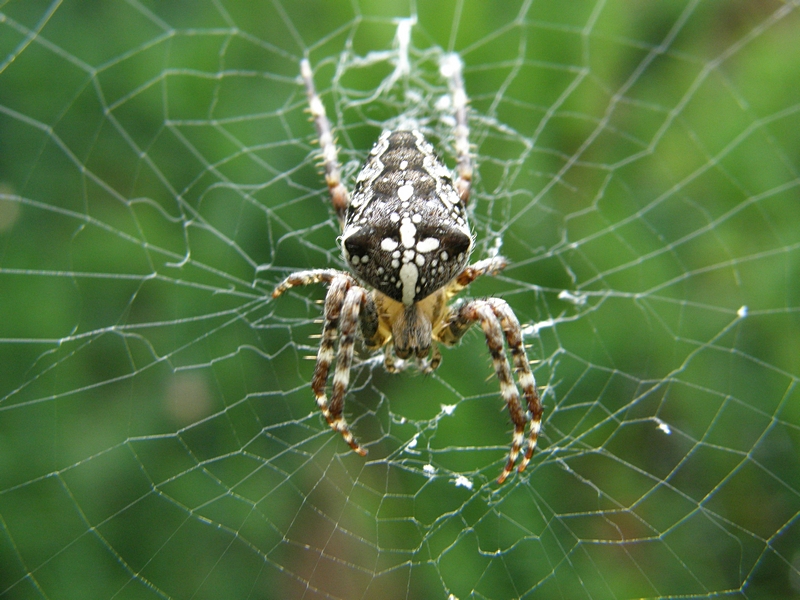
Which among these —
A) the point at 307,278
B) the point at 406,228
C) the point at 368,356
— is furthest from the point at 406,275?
the point at 368,356

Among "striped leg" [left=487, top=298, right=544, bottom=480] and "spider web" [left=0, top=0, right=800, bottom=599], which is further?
"spider web" [left=0, top=0, right=800, bottom=599]

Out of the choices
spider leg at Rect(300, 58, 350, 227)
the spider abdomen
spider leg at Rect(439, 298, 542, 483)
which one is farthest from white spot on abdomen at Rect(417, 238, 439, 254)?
spider leg at Rect(300, 58, 350, 227)

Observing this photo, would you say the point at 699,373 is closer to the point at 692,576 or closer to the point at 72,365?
the point at 692,576

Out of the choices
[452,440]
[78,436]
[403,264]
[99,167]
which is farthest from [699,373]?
[99,167]

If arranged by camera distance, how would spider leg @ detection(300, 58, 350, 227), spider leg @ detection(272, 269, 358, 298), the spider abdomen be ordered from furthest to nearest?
spider leg @ detection(300, 58, 350, 227) < spider leg @ detection(272, 269, 358, 298) < the spider abdomen

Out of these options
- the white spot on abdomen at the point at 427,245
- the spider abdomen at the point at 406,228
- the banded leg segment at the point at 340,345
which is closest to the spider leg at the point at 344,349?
the banded leg segment at the point at 340,345

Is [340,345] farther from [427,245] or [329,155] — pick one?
[329,155]

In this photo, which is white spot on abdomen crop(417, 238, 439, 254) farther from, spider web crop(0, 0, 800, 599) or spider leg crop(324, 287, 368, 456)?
spider web crop(0, 0, 800, 599)
